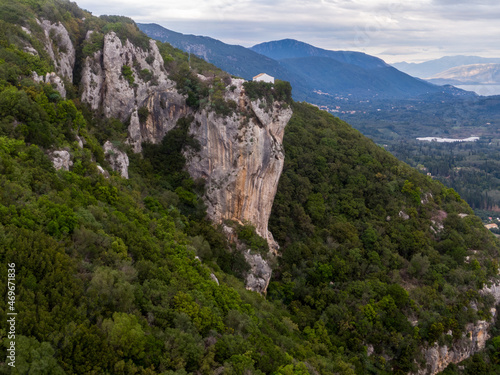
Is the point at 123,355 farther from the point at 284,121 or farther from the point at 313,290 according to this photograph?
the point at 284,121

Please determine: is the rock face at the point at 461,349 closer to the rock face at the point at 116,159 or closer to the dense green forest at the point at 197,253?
the dense green forest at the point at 197,253

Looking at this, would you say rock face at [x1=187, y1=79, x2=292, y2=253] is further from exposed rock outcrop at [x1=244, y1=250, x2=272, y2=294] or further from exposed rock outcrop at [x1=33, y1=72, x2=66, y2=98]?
exposed rock outcrop at [x1=33, y1=72, x2=66, y2=98]

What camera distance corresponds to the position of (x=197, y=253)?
101ft

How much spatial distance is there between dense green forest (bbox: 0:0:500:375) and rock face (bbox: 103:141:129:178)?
1.38 metres

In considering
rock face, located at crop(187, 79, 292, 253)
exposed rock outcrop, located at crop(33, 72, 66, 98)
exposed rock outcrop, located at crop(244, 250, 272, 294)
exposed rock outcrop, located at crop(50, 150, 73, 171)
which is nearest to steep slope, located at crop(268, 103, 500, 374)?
exposed rock outcrop, located at crop(244, 250, 272, 294)

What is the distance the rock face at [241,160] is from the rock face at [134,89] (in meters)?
4.19

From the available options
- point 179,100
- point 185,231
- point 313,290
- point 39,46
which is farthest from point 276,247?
point 39,46

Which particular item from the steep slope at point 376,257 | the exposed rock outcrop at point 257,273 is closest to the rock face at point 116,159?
the exposed rock outcrop at point 257,273

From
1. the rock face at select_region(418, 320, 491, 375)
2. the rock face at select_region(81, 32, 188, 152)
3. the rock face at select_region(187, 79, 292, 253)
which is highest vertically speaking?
the rock face at select_region(81, 32, 188, 152)

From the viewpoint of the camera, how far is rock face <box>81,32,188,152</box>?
127ft

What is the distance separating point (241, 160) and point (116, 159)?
42.4ft

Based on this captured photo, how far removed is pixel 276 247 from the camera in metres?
41.8

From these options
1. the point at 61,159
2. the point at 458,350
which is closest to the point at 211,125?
the point at 61,159

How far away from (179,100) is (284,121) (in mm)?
12771
